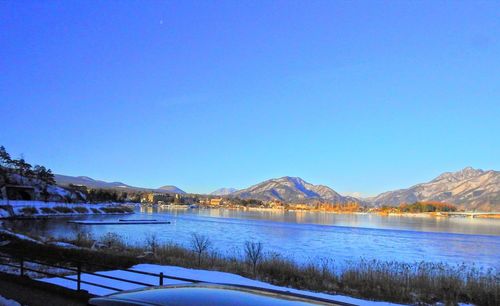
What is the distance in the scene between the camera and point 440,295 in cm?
1798

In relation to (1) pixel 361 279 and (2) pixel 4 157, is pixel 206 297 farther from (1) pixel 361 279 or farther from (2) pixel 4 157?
(2) pixel 4 157

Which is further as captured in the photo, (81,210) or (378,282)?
(81,210)

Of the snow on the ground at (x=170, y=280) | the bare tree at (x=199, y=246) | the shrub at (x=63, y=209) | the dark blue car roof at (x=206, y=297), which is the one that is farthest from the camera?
the shrub at (x=63, y=209)

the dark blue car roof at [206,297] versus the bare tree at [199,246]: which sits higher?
the dark blue car roof at [206,297]

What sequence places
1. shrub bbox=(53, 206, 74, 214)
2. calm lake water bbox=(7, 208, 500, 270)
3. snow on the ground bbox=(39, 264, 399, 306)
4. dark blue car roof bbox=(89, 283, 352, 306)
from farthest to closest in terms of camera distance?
shrub bbox=(53, 206, 74, 214) < calm lake water bbox=(7, 208, 500, 270) < snow on the ground bbox=(39, 264, 399, 306) < dark blue car roof bbox=(89, 283, 352, 306)

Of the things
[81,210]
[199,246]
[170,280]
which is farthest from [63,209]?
[170,280]

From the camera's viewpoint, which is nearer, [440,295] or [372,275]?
[440,295]

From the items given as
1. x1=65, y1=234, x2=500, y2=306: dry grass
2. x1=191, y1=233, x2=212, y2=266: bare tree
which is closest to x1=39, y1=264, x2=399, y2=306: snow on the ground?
x1=65, y1=234, x2=500, y2=306: dry grass

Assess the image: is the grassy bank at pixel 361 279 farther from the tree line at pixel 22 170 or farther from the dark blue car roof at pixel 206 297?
the tree line at pixel 22 170

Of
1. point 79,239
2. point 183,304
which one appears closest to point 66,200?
point 79,239

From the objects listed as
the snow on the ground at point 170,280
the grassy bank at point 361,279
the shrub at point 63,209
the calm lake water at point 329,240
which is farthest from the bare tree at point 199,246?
the shrub at point 63,209

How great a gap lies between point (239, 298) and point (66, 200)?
450 feet

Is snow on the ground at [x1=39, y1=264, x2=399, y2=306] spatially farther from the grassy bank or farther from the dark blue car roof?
the dark blue car roof

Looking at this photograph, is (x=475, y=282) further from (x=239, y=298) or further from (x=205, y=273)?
(x=239, y=298)
